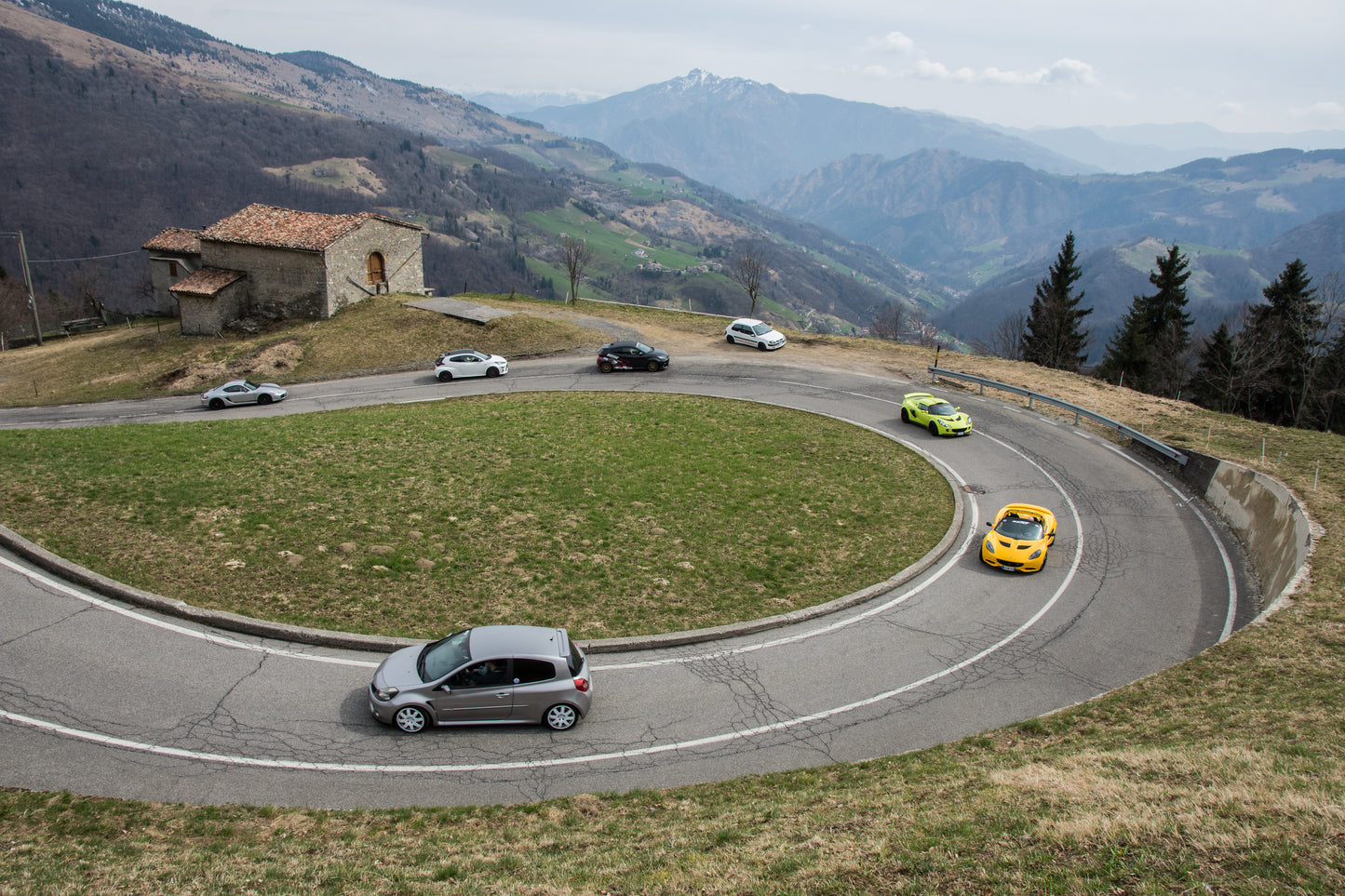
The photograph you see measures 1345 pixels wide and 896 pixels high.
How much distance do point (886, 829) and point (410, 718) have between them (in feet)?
27.3

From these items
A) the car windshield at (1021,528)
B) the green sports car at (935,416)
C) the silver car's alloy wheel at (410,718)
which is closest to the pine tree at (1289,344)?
the green sports car at (935,416)

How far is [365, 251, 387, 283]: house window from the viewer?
166ft

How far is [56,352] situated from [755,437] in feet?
173

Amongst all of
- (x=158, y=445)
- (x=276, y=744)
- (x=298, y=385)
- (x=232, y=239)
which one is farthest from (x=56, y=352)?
(x=276, y=744)

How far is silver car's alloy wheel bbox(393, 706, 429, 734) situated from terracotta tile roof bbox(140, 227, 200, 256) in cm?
5376

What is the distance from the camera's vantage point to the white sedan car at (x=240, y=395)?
117ft

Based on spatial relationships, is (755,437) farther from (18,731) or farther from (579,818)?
(18,731)

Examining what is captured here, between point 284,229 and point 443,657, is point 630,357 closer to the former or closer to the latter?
point 443,657

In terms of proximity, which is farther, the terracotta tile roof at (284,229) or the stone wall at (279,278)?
the terracotta tile roof at (284,229)

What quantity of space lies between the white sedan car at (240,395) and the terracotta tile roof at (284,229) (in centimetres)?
1389

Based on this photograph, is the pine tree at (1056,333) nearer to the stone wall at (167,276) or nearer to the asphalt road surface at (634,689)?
the asphalt road surface at (634,689)

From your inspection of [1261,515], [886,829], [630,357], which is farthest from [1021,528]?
[630,357]

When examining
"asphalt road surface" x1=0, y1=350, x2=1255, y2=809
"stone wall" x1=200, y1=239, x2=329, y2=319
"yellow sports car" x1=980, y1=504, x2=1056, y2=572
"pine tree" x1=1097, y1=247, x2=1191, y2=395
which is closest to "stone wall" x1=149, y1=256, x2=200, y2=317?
"stone wall" x1=200, y1=239, x2=329, y2=319

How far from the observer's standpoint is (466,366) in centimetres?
3878
